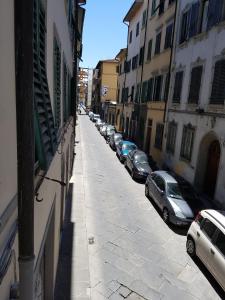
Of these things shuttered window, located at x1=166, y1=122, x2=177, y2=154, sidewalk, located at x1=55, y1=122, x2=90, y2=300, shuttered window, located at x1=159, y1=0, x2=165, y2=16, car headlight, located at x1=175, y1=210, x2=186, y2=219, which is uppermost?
shuttered window, located at x1=159, y1=0, x2=165, y2=16

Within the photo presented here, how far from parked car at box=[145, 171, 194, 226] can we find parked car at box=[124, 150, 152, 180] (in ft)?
10.2

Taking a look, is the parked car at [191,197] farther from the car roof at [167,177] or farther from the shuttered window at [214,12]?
the shuttered window at [214,12]

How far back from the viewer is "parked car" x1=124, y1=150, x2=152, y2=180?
17.6 metres

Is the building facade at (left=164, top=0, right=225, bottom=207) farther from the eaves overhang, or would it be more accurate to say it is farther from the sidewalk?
the eaves overhang

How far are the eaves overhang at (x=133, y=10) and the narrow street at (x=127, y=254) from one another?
21.7m

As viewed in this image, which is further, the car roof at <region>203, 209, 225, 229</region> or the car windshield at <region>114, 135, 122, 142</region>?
the car windshield at <region>114, 135, 122, 142</region>

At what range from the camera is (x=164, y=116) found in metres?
20.5

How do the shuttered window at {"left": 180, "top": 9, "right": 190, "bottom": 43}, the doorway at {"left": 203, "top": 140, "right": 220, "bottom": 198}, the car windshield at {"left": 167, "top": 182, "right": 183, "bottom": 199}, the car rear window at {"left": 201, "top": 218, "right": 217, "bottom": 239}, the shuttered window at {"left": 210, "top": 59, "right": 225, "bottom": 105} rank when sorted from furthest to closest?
the shuttered window at {"left": 180, "top": 9, "right": 190, "bottom": 43} → the doorway at {"left": 203, "top": 140, "right": 220, "bottom": 198} → the shuttered window at {"left": 210, "top": 59, "right": 225, "bottom": 105} → the car windshield at {"left": 167, "top": 182, "right": 183, "bottom": 199} → the car rear window at {"left": 201, "top": 218, "right": 217, "bottom": 239}

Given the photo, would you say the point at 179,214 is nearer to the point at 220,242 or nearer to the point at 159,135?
the point at 220,242

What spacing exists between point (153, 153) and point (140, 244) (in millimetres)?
13638

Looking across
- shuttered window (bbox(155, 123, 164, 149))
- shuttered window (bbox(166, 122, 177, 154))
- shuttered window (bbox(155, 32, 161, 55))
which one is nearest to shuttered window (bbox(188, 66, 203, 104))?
shuttered window (bbox(166, 122, 177, 154))

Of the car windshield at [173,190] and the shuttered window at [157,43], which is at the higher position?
the shuttered window at [157,43]

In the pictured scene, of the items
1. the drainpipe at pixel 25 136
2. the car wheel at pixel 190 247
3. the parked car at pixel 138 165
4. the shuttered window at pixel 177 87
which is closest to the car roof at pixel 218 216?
the car wheel at pixel 190 247

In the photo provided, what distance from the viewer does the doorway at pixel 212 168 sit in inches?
575
